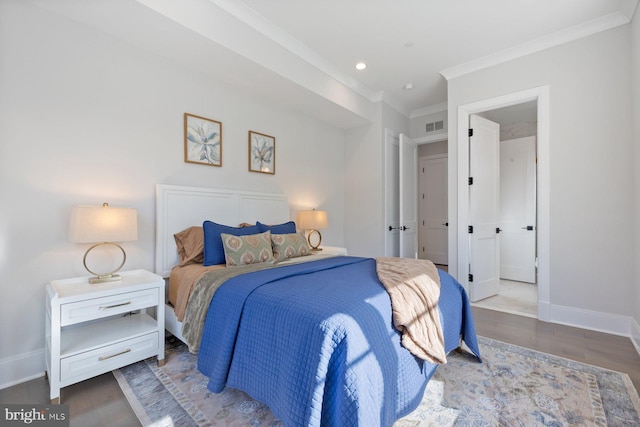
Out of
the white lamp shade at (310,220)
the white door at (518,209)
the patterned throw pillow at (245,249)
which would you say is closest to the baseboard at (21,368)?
the patterned throw pillow at (245,249)

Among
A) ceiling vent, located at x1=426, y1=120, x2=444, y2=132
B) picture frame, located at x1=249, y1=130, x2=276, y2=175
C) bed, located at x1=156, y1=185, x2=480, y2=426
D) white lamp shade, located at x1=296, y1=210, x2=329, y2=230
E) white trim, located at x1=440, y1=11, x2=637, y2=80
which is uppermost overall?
white trim, located at x1=440, y1=11, x2=637, y2=80

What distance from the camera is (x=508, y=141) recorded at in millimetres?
4914

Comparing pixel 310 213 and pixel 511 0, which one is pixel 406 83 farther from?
pixel 310 213

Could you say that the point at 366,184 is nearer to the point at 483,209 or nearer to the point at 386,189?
the point at 386,189

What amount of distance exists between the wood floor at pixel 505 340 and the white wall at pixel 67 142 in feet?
1.45

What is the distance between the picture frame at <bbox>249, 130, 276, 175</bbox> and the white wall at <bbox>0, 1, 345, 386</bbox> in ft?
1.53

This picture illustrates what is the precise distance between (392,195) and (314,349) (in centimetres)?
365

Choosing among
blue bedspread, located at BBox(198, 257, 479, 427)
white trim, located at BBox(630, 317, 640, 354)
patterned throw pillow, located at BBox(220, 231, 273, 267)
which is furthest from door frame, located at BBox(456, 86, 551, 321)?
patterned throw pillow, located at BBox(220, 231, 273, 267)

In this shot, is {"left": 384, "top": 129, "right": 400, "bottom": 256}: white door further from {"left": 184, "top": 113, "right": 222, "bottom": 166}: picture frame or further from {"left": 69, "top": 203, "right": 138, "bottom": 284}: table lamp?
{"left": 69, "top": 203, "right": 138, "bottom": 284}: table lamp

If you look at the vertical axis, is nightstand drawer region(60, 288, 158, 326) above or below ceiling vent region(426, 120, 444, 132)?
below

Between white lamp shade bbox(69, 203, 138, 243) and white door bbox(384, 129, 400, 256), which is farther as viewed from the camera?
white door bbox(384, 129, 400, 256)

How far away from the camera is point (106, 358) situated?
1853 mm

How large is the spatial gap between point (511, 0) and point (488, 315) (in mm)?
2996

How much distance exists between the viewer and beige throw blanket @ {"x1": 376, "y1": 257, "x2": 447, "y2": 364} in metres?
1.55
